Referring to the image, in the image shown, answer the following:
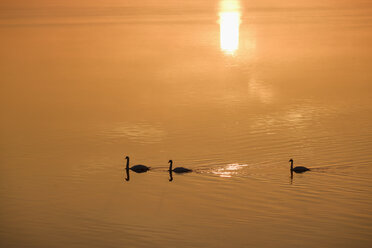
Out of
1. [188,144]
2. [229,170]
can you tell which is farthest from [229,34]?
[229,170]

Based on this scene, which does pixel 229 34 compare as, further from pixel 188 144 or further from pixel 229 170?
pixel 229 170

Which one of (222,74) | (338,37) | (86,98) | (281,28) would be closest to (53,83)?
(86,98)

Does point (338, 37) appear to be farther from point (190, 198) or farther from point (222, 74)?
point (190, 198)

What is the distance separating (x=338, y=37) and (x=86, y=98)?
33694mm

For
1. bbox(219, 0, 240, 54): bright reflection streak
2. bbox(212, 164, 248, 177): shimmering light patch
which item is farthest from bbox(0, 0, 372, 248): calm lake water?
bbox(219, 0, 240, 54): bright reflection streak

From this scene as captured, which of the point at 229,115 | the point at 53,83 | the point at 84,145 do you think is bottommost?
the point at 84,145

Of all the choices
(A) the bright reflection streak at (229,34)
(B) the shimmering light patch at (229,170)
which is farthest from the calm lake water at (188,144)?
(A) the bright reflection streak at (229,34)

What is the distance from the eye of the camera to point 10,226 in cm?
1859

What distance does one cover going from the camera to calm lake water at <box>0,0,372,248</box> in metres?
18.2

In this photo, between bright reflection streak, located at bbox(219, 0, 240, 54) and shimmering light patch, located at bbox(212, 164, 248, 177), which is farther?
bright reflection streak, located at bbox(219, 0, 240, 54)

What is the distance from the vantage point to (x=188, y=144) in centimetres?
2647

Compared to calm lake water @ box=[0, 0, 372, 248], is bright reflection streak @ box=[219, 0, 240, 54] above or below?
above

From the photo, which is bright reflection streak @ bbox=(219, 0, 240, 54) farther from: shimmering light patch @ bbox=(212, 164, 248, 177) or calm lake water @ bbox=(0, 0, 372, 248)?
shimmering light patch @ bbox=(212, 164, 248, 177)

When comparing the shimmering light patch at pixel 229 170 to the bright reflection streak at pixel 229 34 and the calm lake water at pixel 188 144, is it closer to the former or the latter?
the calm lake water at pixel 188 144
